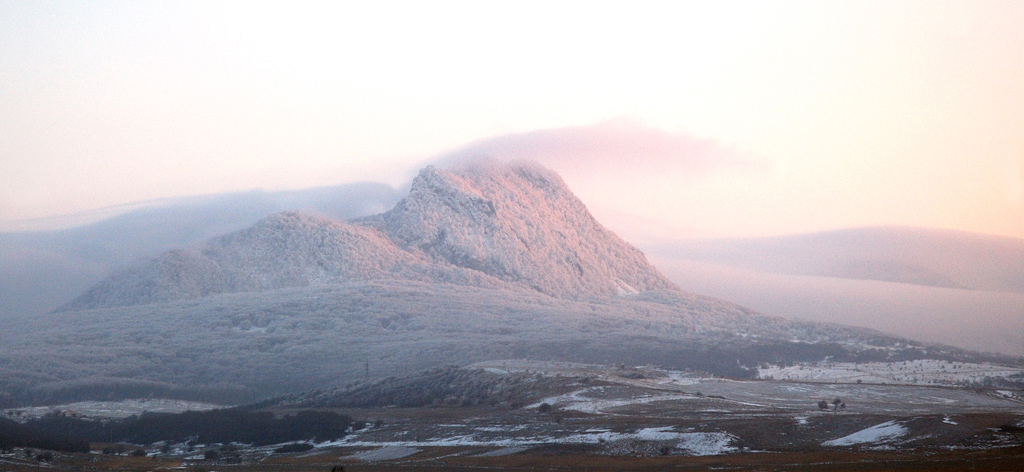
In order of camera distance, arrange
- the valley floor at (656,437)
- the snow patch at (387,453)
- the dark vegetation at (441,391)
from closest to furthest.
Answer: the valley floor at (656,437) → the snow patch at (387,453) → the dark vegetation at (441,391)

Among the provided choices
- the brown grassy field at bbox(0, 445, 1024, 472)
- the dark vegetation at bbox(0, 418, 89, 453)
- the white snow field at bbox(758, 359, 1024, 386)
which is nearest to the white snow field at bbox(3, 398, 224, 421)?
Result: the dark vegetation at bbox(0, 418, 89, 453)

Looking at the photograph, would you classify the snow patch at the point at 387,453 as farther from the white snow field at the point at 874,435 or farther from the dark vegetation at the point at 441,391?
the white snow field at the point at 874,435

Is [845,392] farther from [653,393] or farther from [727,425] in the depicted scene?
[727,425]

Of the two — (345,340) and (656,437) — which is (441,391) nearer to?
(656,437)

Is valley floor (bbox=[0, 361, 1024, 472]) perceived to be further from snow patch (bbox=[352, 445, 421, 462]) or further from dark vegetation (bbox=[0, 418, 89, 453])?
dark vegetation (bbox=[0, 418, 89, 453])

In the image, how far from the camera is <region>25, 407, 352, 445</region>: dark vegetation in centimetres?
9088

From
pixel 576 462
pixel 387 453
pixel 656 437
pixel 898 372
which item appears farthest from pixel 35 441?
pixel 898 372

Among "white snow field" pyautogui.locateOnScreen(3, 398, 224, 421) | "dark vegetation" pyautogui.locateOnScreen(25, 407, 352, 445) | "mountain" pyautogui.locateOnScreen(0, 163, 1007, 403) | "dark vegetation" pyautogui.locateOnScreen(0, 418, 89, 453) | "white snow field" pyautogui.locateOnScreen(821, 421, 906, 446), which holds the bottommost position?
"white snow field" pyautogui.locateOnScreen(3, 398, 224, 421)

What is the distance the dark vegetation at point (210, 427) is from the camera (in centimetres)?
9088

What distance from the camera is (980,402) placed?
103062 millimetres

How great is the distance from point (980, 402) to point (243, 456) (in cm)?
7096

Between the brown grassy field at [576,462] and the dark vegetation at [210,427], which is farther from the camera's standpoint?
the dark vegetation at [210,427]

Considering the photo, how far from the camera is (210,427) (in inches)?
3844

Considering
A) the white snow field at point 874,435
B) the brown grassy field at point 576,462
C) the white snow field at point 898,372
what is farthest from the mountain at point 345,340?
the white snow field at point 874,435
